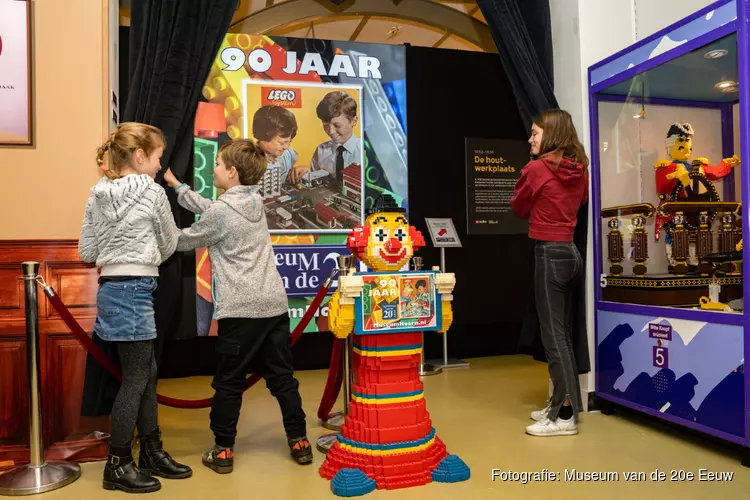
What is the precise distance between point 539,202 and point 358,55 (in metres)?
2.29

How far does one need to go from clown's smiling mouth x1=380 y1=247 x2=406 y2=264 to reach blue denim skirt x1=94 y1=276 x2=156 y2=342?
3.21 feet

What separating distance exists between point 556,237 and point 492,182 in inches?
89.6

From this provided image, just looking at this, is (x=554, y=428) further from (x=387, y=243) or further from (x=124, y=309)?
(x=124, y=309)

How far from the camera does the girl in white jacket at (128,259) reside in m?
2.40

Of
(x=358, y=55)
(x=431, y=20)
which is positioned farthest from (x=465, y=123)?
(x=431, y=20)

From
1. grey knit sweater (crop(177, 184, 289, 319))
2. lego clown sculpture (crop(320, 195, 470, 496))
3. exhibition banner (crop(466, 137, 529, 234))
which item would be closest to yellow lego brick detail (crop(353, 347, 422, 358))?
lego clown sculpture (crop(320, 195, 470, 496))

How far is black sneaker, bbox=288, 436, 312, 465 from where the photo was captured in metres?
2.68

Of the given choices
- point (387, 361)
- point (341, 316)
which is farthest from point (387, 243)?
point (387, 361)

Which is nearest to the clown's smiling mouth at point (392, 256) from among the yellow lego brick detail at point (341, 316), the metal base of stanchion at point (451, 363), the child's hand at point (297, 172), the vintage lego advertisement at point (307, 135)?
→ the yellow lego brick detail at point (341, 316)

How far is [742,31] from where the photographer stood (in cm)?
253

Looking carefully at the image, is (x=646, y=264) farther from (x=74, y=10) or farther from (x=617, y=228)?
(x=74, y=10)

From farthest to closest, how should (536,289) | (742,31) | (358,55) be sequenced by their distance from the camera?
(358,55)
(536,289)
(742,31)

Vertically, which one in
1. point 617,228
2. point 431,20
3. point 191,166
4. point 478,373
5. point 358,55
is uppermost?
point 431,20

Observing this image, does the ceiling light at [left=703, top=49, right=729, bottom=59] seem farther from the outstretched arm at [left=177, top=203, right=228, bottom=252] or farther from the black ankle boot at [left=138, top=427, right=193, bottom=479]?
the black ankle boot at [left=138, top=427, right=193, bottom=479]
